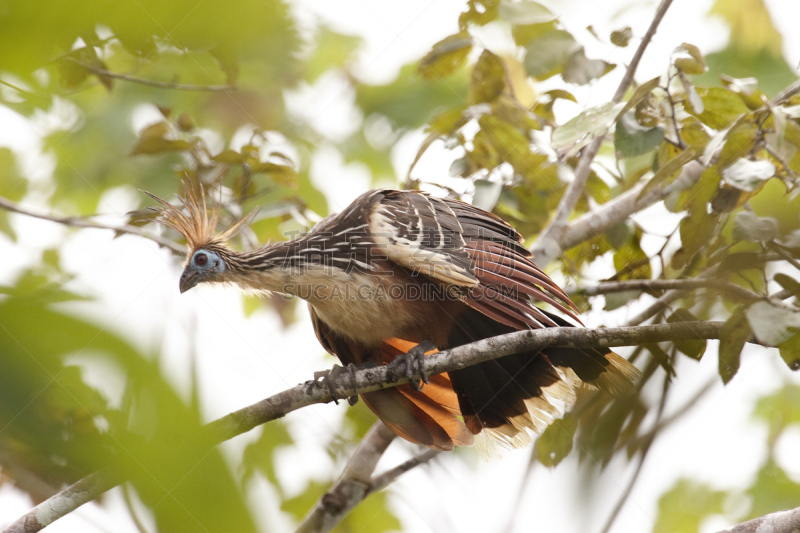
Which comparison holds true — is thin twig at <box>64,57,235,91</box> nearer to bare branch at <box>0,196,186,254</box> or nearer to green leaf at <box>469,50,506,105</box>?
bare branch at <box>0,196,186,254</box>

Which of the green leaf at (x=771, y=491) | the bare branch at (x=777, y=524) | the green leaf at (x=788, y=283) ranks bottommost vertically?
the green leaf at (x=771, y=491)

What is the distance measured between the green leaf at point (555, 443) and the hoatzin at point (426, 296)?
25cm

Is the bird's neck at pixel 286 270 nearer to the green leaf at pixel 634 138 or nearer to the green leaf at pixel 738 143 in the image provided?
the green leaf at pixel 634 138

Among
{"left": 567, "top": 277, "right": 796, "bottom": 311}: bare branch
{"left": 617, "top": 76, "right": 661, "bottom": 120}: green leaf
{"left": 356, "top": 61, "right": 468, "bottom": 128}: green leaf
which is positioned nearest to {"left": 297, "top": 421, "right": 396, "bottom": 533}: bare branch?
{"left": 567, "top": 277, "right": 796, "bottom": 311}: bare branch

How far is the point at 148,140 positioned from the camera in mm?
3727

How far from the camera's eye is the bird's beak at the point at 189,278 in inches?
146

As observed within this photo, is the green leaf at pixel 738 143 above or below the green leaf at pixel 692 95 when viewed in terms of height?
below

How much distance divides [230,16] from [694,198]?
274 cm

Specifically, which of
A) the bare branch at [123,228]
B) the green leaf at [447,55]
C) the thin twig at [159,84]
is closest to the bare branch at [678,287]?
the green leaf at [447,55]

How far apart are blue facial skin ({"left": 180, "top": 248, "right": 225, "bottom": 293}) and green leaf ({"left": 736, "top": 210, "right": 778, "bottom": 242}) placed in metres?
2.64

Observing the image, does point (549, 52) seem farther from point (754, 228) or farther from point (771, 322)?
point (771, 322)

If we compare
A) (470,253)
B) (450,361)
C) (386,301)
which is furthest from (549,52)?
(450,361)

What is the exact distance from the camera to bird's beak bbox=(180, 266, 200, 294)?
3697 millimetres

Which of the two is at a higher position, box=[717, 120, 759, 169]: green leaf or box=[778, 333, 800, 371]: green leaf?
box=[717, 120, 759, 169]: green leaf
